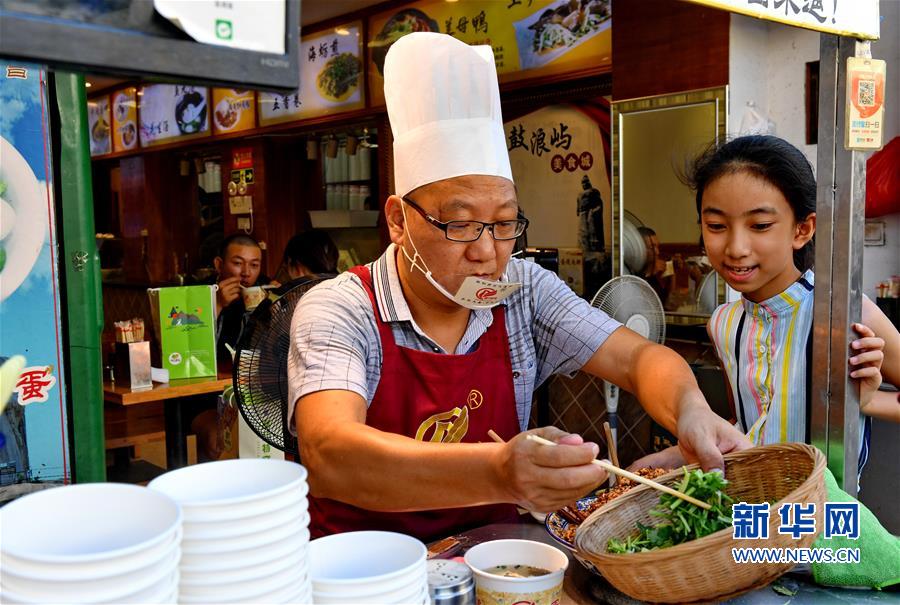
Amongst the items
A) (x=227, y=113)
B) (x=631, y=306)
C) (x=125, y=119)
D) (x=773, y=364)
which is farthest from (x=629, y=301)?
(x=125, y=119)

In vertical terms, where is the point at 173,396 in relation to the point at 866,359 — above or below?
below

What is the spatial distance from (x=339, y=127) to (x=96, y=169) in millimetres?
5706

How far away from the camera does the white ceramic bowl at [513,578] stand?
51.3 inches

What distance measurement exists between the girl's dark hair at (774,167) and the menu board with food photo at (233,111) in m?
6.67

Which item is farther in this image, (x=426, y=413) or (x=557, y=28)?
(x=557, y=28)

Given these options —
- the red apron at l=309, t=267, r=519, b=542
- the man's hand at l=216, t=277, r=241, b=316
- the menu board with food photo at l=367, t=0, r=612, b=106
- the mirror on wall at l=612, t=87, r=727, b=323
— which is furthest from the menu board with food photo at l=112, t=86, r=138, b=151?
the red apron at l=309, t=267, r=519, b=542

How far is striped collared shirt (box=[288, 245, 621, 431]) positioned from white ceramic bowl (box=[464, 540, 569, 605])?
521 millimetres

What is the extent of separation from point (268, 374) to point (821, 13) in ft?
5.85

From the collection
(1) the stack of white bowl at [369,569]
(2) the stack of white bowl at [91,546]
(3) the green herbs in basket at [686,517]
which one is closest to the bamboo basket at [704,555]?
(3) the green herbs in basket at [686,517]

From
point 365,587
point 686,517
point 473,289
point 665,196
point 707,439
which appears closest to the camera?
point 365,587

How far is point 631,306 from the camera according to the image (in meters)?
4.04

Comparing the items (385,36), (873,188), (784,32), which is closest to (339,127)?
(385,36)

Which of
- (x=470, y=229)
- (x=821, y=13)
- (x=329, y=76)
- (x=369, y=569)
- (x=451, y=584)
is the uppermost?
(x=329, y=76)

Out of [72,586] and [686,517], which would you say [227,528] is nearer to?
[72,586]
